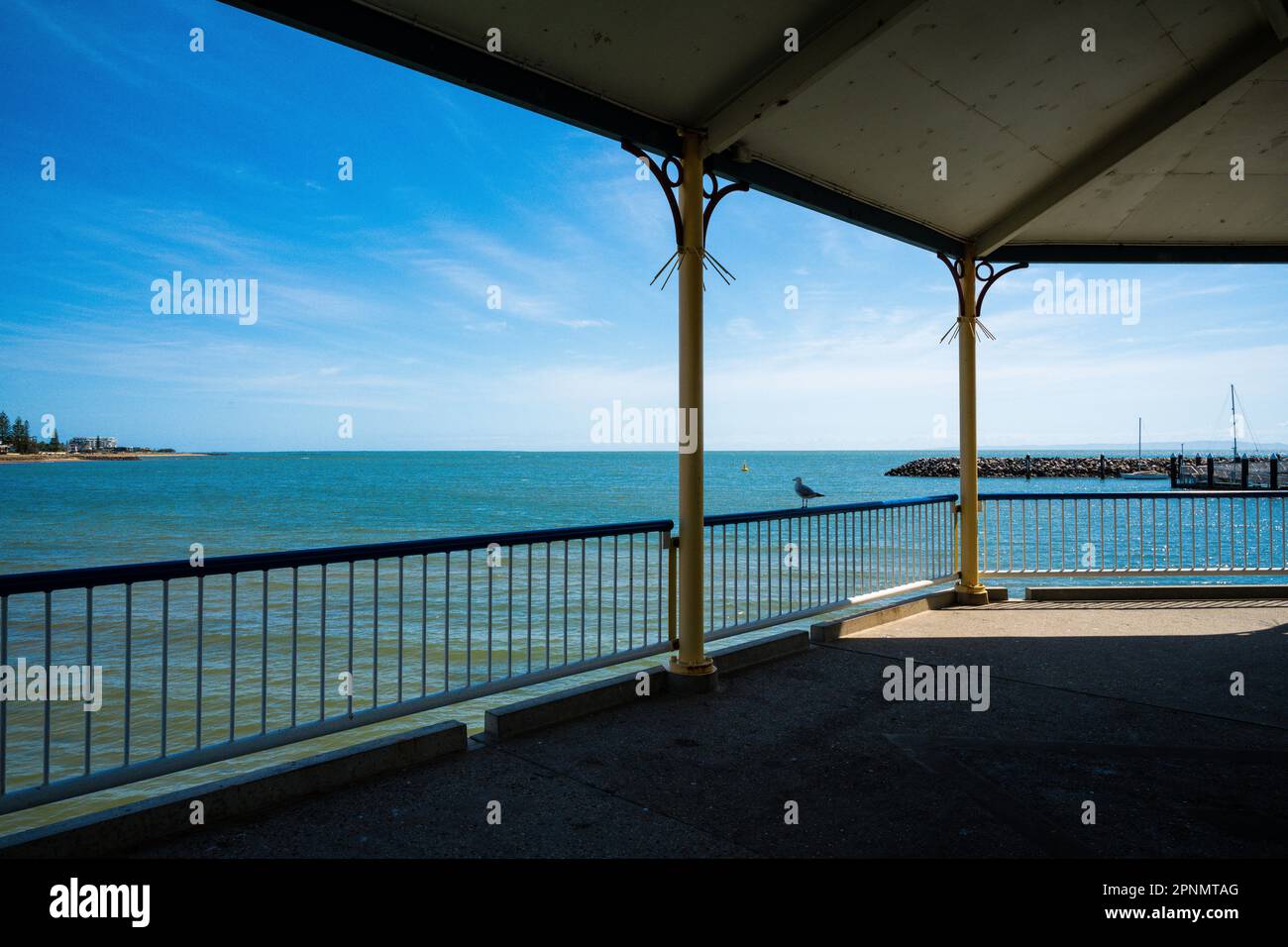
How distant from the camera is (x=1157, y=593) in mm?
7016

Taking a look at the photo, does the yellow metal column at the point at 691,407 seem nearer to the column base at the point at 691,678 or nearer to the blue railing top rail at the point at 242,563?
the column base at the point at 691,678

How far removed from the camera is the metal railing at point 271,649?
8.68ft

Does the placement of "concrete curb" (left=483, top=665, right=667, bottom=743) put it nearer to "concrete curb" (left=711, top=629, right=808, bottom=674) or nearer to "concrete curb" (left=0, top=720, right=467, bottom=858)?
"concrete curb" (left=0, top=720, right=467, bottom=858)

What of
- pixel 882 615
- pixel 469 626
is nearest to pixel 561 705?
pixel 469 626

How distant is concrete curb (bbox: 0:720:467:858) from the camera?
2.26m

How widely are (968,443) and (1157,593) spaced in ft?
8.10

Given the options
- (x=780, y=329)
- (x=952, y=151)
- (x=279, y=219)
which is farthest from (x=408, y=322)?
(x=952, y=151)

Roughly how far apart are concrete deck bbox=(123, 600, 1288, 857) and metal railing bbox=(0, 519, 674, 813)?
1.36 ft

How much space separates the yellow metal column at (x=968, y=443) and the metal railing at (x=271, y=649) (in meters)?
2.98

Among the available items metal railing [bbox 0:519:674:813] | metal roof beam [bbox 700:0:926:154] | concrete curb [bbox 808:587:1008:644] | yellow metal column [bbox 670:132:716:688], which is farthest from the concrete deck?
metal roof beam [bbox 700:0:926:154]

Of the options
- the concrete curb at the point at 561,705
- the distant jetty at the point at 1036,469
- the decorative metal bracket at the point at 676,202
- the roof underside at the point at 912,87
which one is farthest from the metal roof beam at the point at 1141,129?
the distant jetty at the point at 1036,469

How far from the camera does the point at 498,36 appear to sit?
320 centimetres
